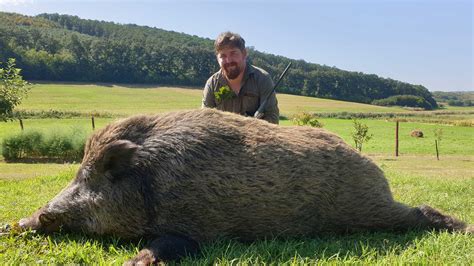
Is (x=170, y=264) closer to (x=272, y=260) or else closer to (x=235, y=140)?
(x=272, y=260)

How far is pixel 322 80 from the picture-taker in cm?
10012

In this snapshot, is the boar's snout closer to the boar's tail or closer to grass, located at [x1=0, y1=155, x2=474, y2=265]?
grass, located at [x1=0, y1=155, x2=474, y2=265]

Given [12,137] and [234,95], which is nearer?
[234,95]

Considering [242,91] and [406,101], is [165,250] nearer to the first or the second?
[242,91]

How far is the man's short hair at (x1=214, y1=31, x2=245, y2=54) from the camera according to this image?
6.78 metres

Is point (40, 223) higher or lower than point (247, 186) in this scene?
lower

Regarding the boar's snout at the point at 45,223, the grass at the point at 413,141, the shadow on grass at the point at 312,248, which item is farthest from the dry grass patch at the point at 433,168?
the boar's snout at the point at 45,223

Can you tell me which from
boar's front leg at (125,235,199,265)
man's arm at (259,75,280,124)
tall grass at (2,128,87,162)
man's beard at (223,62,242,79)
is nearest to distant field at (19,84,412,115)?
tall grass at (2,128,87,162)

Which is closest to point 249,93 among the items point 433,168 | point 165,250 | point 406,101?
point 165,250

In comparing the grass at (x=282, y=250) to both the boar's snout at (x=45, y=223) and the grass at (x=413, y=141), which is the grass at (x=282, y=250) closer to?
the boar's snout at (x=45, y=223)

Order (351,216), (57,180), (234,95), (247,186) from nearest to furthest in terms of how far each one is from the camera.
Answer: (247,186)
(351,216)
(234,95)
(57,180)

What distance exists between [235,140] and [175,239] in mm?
1194

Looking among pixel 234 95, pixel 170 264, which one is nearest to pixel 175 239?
pixel 170 264

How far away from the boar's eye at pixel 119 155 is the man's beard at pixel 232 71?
110 inches
